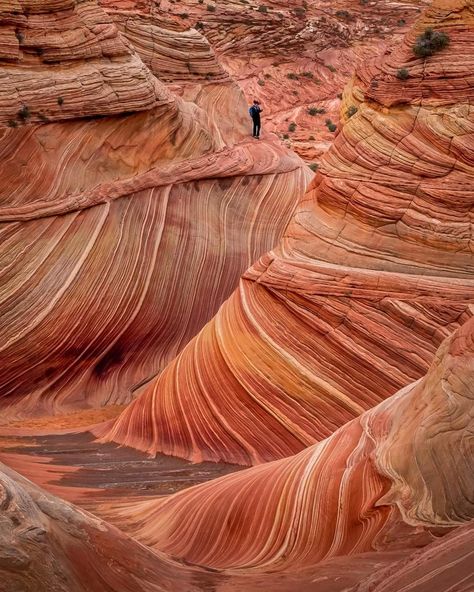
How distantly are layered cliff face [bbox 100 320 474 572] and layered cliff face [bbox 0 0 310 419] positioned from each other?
723cm

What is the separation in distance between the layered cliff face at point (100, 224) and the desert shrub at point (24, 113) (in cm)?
4

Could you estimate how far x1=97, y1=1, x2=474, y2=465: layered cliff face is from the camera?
10.7 meters

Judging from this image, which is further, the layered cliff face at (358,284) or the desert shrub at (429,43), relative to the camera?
the desert shrub at (429,43)

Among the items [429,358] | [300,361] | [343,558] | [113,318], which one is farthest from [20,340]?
[343,558]

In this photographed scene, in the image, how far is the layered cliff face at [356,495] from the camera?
6.86 meters

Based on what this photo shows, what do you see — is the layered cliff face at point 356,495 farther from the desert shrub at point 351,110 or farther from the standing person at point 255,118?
the standing person at point 255,118

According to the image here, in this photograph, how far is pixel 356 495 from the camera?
24.6 feet

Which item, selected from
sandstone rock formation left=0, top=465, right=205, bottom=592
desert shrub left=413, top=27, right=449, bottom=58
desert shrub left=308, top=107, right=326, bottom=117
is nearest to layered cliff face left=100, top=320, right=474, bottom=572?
sandstone rock formation left=0, top=465, right=205, bottom=592

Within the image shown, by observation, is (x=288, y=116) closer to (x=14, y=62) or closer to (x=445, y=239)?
(x=14, y=62)

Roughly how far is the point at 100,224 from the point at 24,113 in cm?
232

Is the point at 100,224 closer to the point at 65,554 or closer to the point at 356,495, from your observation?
the point at 356,495

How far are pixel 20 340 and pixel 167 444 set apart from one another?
4420 millimetres

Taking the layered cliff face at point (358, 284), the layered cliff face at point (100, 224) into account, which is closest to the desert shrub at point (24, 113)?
the layered cliff face at point (100, 224)

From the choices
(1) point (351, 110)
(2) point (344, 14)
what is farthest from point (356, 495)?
(2) point (344, 14)
